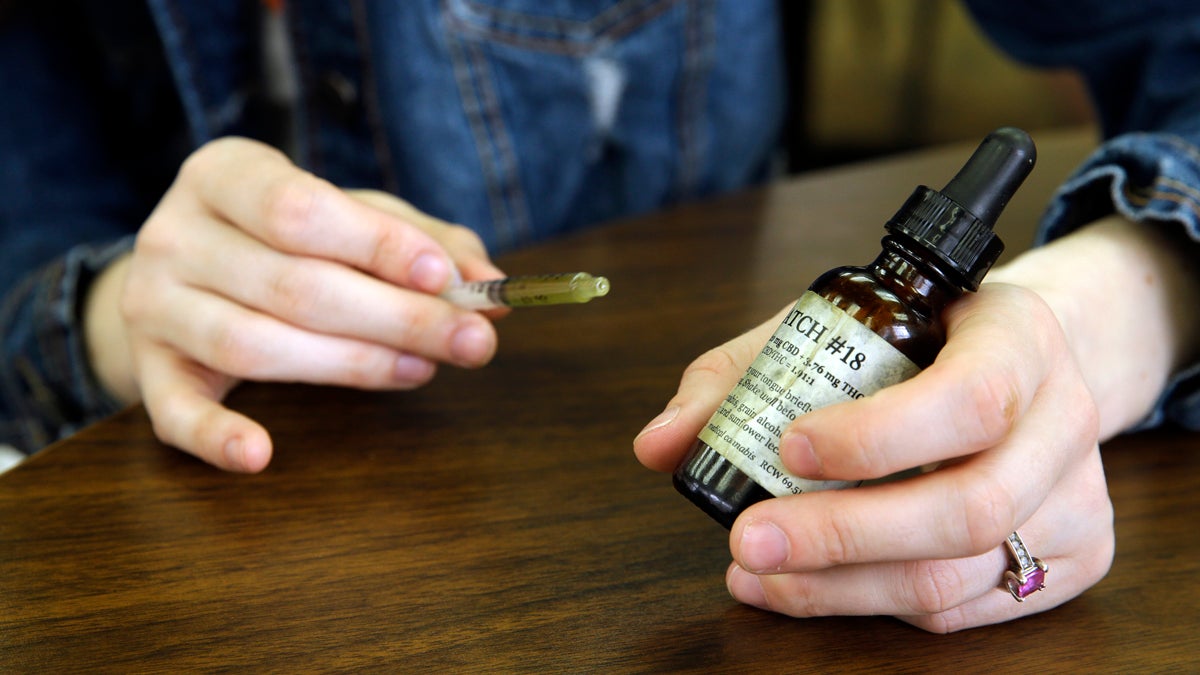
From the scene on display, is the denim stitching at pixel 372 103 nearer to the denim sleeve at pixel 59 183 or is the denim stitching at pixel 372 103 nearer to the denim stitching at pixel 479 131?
the denim stitching at pixel 479 131

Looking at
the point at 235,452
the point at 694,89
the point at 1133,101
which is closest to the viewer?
the point at 235,452

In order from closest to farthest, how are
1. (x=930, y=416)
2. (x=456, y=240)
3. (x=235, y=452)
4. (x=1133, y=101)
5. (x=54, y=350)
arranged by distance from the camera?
1. (x=930, y=416)
2. (x=235, y=452)
3. (x=456, y=240)
4. (x=54, y=350)
5. (x=1133, y=101)

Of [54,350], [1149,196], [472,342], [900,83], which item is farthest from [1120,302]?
[900,83]

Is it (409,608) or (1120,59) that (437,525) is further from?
(1120,59)

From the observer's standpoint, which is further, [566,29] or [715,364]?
[566,29]

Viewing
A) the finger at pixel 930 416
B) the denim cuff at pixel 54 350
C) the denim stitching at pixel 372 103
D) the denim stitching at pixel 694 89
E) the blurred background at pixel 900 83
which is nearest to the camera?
the finger at pixel 930 416

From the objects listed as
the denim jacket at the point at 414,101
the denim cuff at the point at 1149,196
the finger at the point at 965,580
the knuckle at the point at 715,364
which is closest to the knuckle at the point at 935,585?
the finger at the point at 965,580

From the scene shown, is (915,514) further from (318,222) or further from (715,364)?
(318,222)
